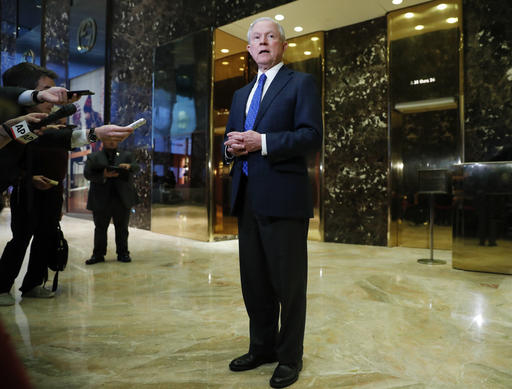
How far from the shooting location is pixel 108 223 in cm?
459

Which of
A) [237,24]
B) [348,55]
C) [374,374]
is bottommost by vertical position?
[374,374]

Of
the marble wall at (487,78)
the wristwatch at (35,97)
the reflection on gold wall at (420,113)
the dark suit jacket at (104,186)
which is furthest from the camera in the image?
the reflection on gold wall at (420,113)

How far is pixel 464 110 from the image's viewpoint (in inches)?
173

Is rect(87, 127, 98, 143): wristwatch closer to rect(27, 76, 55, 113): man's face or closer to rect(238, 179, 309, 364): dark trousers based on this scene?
rect(27, 76, 55, 113): man's face

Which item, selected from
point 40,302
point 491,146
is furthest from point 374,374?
point 491,146

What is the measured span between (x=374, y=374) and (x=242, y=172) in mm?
1145

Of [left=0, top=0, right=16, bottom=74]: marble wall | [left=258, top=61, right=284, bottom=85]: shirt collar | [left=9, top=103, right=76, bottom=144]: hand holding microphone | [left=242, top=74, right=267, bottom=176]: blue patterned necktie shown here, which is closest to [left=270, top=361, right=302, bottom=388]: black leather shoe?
[left=242, top=74, right=267, bottom=176]: blue patterned necktie

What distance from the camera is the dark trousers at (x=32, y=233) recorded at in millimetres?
2879

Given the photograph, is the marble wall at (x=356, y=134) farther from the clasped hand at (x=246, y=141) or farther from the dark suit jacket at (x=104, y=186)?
the clasped hand at (x=246, y=141)

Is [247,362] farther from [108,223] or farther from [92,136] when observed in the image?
[108,223]

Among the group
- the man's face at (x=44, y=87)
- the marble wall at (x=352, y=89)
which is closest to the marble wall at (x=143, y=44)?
the marble wall at (x=352, y=89)

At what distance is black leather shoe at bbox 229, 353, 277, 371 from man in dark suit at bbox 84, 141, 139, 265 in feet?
9.99

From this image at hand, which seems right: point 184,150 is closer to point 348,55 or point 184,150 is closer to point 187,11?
point 187,11

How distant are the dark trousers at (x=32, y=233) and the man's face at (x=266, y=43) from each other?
2015 mm
